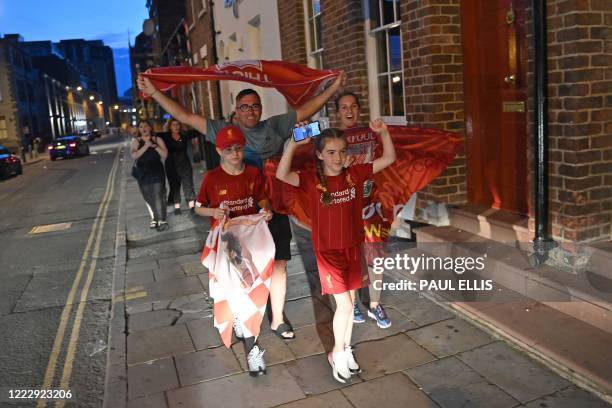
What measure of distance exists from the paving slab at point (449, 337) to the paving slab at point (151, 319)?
225 centimetres

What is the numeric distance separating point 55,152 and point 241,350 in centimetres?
3297

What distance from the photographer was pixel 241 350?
172 inches

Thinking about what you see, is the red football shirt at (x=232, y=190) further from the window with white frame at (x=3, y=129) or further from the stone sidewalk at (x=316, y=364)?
the window with white frame at (x=3, y=129)

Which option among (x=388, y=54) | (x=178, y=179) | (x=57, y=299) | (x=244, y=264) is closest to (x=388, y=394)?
(x=244, y=264)

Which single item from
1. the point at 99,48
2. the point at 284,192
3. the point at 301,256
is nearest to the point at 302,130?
the point at 284,192

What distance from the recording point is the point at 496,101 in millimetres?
5738

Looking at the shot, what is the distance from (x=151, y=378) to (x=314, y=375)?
121cm

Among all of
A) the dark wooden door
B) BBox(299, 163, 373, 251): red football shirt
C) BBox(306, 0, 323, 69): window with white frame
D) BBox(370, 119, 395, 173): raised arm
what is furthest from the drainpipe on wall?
BBox(306, 0, 323, 69): window with white frame

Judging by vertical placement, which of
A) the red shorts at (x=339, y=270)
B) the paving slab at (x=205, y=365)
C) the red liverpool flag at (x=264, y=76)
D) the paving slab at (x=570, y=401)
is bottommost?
Answer: the paving slab at (x=205, y=365)

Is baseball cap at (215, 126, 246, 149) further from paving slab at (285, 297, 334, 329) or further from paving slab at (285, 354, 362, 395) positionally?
paving slab at (285, 297, 334, 329)

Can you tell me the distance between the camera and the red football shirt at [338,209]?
3.65 meters

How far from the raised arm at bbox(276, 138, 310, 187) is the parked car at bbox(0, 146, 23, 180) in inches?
872

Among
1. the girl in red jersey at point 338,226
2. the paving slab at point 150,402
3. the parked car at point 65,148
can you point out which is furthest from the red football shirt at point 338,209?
the parked car at point 65,148

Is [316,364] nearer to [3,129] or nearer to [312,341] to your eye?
[312,341]
